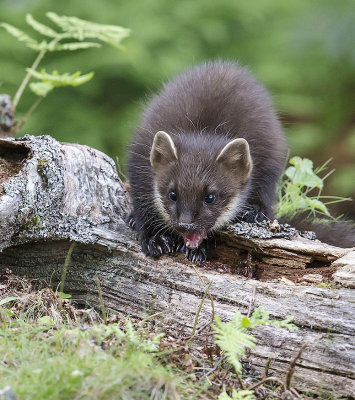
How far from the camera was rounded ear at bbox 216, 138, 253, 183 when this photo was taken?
480 centimetres

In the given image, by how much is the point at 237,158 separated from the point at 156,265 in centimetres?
106

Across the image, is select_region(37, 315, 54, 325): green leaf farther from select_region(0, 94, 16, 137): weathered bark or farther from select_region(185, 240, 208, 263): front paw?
select_region(0, 94, 16, 137): weathered bark

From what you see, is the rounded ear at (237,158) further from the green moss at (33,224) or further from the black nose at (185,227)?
the green moss at (33,224)

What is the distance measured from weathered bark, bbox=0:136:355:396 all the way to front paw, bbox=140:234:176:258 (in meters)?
0.06

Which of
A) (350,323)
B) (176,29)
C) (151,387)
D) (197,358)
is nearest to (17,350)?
(151,387)

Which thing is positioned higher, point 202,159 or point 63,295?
point 202,159

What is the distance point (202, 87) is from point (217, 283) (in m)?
1.94

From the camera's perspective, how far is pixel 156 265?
4625 mm

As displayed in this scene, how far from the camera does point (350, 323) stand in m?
3.68

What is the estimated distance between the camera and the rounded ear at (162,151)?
4.86 meters

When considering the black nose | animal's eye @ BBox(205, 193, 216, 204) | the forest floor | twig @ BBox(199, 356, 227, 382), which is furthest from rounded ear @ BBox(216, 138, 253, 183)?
twig @ BBox(199, 356, 227, 382)

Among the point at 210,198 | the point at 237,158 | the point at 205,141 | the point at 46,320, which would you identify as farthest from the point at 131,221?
the point at 46,320

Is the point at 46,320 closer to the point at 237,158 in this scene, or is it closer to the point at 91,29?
the point at 237,158

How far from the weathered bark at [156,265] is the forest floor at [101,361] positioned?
0.67ft
